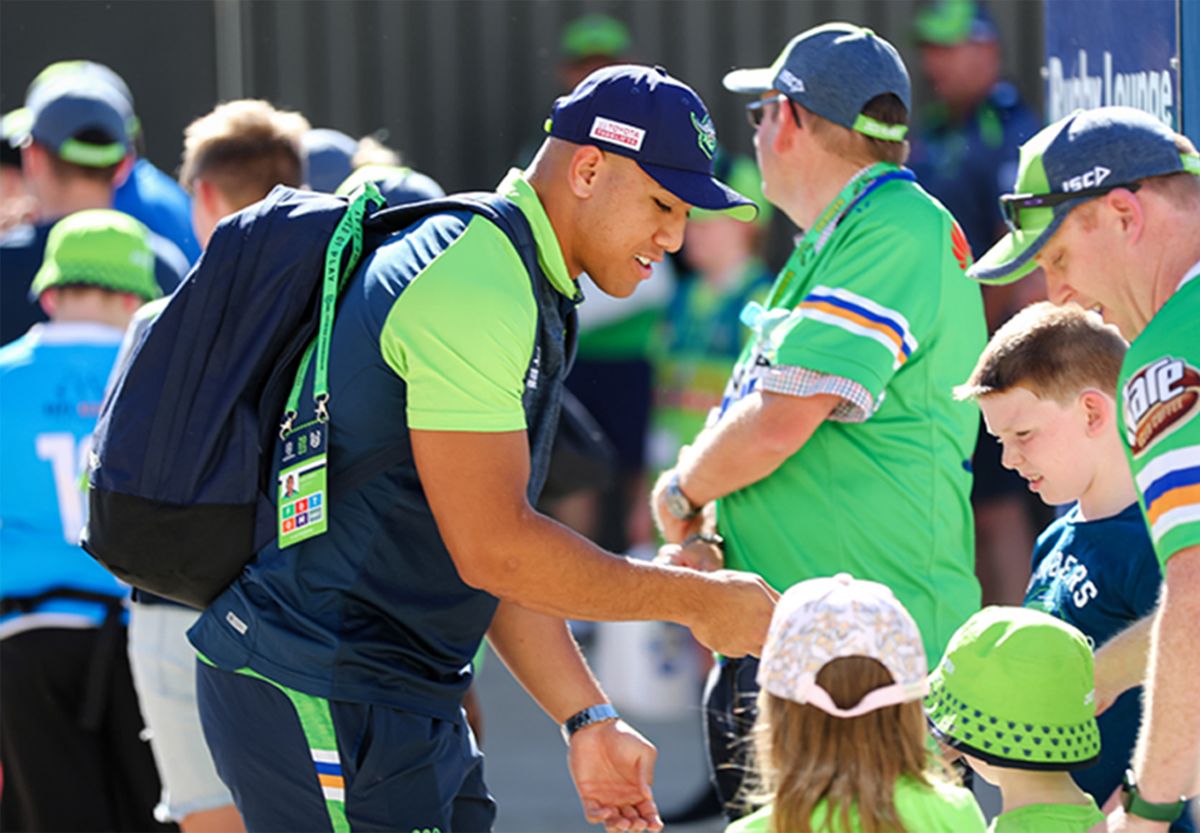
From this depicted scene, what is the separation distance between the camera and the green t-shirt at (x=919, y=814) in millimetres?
2730

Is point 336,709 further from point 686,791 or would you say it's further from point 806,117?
point 686,791

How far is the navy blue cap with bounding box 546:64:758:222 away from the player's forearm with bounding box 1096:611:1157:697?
98 cm

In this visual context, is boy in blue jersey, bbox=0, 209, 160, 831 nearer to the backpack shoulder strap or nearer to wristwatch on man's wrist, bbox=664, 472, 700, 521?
wristwatch on man's wrist, bbox=664, 472, 700, 521

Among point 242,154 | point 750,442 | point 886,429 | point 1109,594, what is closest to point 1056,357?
point 1109,594

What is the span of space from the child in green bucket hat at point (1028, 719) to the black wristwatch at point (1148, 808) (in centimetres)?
17

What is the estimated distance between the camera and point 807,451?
4.27 m

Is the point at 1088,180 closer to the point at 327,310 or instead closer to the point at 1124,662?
the point at 1124,662

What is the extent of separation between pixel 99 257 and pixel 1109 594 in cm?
307

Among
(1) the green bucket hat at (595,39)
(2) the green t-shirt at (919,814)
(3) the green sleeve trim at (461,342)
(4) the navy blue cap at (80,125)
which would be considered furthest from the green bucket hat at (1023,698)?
(1) the green bucket hat at (595,39)

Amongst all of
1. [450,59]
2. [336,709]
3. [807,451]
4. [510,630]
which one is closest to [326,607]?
[336,709]

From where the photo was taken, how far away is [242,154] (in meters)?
4.89

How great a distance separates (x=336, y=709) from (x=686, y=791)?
3.81 metres

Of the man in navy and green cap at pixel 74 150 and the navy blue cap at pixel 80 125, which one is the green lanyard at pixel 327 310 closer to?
the man in navy and green cap at pixel 74 150

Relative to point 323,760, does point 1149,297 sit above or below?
above
